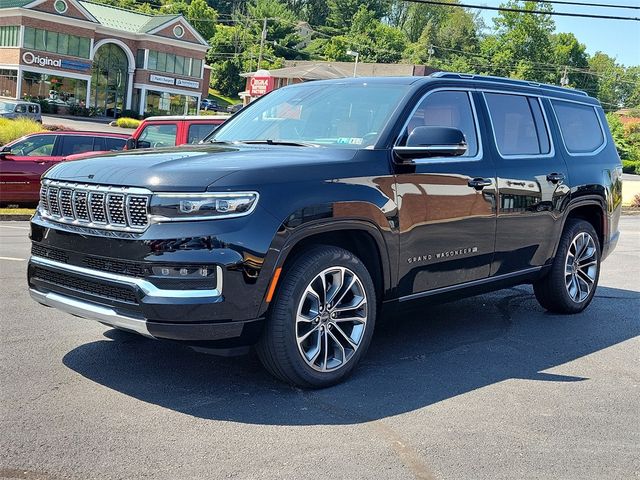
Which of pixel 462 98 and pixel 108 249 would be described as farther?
pixel 462 98

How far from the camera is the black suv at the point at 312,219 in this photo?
4.22 meters

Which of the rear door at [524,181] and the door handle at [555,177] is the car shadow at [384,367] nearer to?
the rear door at [524,181]

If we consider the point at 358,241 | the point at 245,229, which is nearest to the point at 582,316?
the point at 358,241

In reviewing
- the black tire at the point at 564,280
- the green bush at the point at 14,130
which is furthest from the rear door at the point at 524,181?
the green bush at the point at 14,130

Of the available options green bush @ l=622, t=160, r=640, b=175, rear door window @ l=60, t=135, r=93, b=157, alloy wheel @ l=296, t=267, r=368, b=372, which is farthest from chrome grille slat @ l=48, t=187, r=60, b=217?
green bush @ l=622, t=160, r=640, b=175

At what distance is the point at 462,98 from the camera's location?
5.96 metres

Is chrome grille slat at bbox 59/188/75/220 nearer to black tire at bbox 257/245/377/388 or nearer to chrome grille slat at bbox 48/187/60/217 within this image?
chrome grille slat at bbox 48/187/60/217

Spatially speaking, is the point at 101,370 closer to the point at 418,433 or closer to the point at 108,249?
the point at 108,249

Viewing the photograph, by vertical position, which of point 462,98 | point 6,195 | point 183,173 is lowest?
point 6,195

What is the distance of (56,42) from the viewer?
6062 centimetres

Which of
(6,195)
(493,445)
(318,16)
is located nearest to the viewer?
(493,445)

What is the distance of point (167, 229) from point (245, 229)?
43 cm

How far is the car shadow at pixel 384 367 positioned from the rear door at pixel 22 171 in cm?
1076

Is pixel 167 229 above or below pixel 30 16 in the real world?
below
